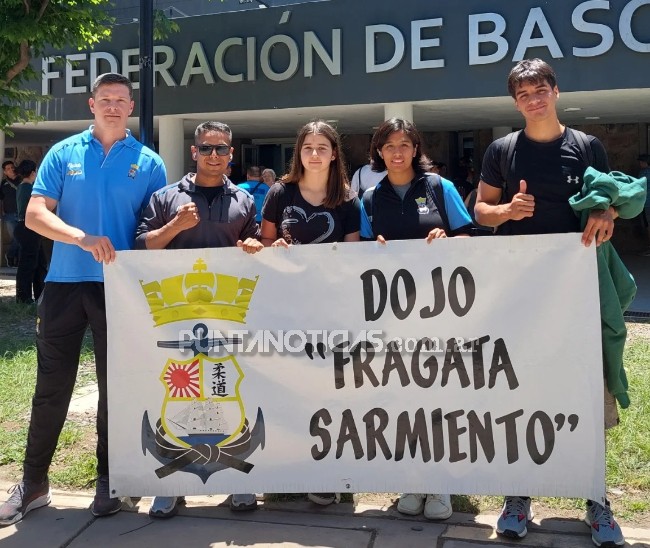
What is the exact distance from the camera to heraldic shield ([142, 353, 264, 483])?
10.5ft

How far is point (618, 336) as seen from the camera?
3.03m

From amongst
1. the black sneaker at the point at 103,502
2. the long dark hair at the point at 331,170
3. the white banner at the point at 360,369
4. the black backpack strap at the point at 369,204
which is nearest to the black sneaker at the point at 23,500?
the black sneaker at the point at 103,502

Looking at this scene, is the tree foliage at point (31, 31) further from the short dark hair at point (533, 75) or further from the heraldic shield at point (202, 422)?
the short dark hair at point (533, 75)

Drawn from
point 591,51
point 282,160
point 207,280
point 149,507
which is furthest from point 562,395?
point 282,160

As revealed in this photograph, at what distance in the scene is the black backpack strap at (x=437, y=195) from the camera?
326cm

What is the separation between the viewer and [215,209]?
3.29 m

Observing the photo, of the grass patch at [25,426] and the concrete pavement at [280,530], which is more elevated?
the grass patch at [25,426]

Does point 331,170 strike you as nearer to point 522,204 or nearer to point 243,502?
point 522,204

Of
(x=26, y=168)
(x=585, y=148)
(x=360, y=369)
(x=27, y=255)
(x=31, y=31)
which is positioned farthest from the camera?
(x=26, y=168)

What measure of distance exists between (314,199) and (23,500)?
198cm

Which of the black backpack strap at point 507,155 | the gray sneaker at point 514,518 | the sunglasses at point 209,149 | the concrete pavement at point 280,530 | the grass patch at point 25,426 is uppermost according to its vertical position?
the sunglasses at point 209,149

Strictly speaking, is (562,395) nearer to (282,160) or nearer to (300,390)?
(300,390)

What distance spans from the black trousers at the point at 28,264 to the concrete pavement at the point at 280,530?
19.6 feet

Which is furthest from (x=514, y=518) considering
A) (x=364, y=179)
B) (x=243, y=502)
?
(x=364, y=179)
